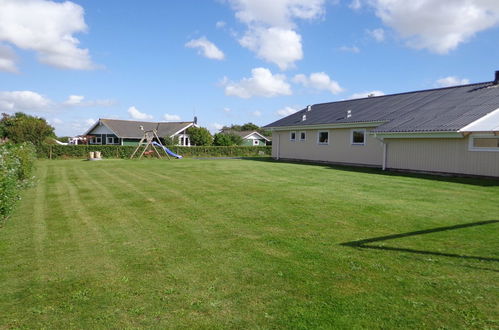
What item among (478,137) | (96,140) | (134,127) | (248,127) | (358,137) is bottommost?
(478,137)

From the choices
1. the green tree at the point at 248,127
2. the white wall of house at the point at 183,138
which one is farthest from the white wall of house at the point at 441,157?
the green tree at the point at 248,127

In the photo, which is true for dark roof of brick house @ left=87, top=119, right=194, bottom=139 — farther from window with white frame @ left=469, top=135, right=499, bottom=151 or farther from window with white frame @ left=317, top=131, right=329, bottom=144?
window with white frame @ left=469, top=135, right=499, bottom=151

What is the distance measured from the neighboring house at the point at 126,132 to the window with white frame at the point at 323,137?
23802mm

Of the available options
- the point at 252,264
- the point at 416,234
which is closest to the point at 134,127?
the point at 416,234

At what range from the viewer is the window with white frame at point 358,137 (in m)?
21.2

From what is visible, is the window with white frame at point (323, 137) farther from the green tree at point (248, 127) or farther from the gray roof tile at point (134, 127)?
the green tree at point (248, 127)

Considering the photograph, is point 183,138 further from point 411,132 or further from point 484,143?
point 484,143

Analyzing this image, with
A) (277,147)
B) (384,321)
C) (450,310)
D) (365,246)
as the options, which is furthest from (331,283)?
(277,147)

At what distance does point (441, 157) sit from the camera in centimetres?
1560

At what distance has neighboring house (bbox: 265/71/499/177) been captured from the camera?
14391mm

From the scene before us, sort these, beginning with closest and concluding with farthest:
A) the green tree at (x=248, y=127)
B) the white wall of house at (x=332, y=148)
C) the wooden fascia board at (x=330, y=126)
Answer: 1. the wooden fascia board at (x=330, y=126)
2. the white wall of house at (x=332, y=148)
3. the green tree at (x=248, y=127)

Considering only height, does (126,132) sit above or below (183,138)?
above

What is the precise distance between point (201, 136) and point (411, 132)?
1284 inches

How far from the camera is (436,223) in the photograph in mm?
6699
